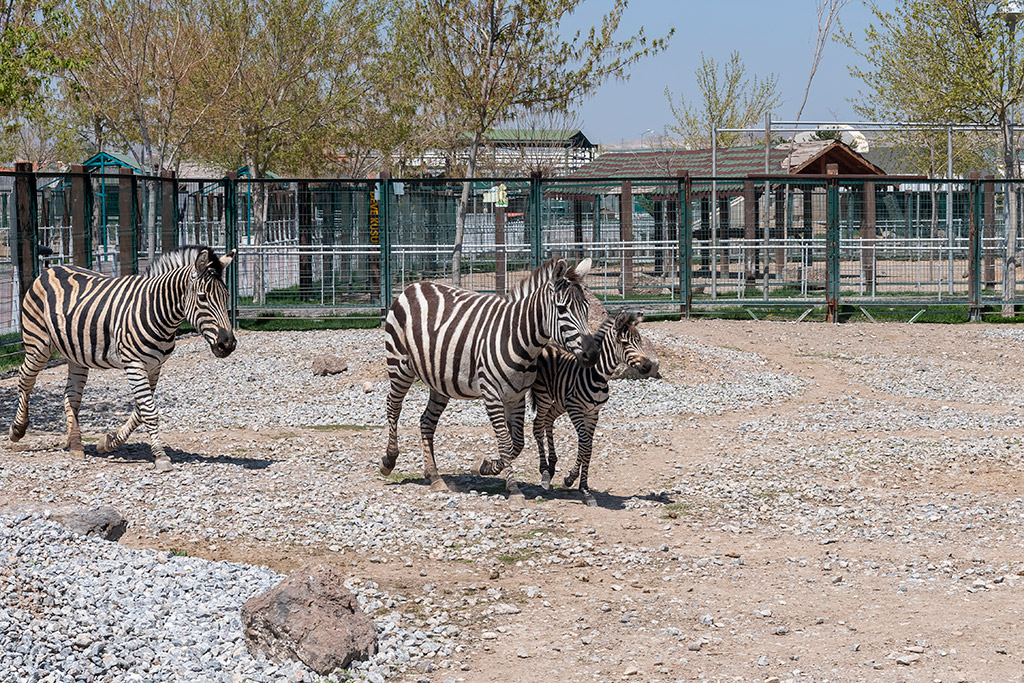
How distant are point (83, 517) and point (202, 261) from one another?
283 cm

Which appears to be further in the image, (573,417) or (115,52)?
(115,52)

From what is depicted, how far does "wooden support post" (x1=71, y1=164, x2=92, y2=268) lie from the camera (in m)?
17.1

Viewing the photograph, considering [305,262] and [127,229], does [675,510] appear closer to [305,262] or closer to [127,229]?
[127,229]

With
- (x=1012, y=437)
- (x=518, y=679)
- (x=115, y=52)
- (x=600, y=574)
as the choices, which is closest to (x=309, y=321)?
(x=115, y=52)

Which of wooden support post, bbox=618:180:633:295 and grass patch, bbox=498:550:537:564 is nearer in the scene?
grass patch, bbox=498:550:537:564

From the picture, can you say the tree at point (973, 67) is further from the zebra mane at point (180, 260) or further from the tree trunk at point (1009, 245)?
the zebra mane at point (180, 260)

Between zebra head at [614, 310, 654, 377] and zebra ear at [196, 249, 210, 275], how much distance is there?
3371 mm

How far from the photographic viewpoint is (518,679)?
5762 millimetres

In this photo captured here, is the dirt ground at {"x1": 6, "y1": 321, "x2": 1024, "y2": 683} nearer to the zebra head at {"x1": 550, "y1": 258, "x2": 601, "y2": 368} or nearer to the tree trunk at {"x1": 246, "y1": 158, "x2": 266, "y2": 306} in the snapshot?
the zebra head at {"x1": 550, "y1": 258, "x2": 601, "y2": 368}

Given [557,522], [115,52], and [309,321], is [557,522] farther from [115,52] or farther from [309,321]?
[115,52]

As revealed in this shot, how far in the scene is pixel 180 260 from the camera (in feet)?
33.1

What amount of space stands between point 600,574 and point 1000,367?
1071 cm

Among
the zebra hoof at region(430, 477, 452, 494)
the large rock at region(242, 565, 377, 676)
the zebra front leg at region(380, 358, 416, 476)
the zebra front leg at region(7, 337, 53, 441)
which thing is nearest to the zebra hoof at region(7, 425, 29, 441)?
the zebra front leg at region(7, 337, 53, 441)

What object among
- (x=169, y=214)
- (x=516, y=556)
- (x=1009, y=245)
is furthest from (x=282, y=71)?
(x=516, y=556)
